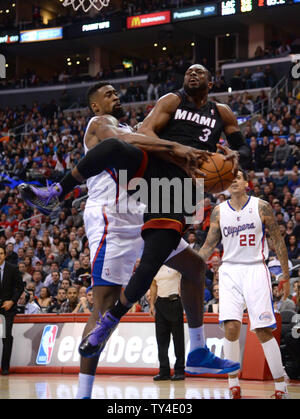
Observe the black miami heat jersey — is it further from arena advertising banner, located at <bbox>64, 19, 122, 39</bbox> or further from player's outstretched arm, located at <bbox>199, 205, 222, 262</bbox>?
arena advertising banner, located at <bbox>64, 19, 122, 39</bbox>

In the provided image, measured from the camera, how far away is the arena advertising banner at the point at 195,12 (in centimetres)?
2626

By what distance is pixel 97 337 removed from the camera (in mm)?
4531

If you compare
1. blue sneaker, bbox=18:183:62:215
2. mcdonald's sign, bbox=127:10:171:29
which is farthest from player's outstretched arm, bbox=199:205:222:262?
mcdonald's sign, bbox=127:10:171:29

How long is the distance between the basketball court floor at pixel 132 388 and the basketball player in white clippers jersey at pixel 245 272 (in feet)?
1.89

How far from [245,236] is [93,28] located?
23750 millimetres

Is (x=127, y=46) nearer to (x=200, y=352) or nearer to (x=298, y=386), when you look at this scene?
(x=298, y=386)

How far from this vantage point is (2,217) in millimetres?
20562

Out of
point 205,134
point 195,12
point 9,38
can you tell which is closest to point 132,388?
point 205,134

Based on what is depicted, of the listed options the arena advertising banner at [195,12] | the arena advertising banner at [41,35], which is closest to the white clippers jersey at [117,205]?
the arena advertising banner at [195,12]

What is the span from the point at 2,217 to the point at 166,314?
12.0m

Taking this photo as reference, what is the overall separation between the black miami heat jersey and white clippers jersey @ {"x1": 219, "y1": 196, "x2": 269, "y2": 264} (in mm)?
2488

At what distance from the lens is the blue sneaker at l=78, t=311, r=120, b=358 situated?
14.8ft

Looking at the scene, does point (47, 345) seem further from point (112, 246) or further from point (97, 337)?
point (97, 337)
